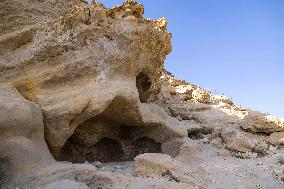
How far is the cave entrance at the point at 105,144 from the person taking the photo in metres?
9.16

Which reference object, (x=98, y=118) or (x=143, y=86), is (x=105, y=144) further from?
(x=143, y=86)

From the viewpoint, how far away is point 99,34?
9164 mm

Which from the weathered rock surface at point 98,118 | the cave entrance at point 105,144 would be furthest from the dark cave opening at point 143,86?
the cave entrance at point 105,144

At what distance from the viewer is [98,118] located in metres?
9.38

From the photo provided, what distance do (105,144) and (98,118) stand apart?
33.9 inches

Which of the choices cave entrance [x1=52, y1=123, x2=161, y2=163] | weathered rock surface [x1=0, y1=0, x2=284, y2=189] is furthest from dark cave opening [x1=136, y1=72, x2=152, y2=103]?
cave entrance [x1=52, y1=123, x2=161, y2=163]

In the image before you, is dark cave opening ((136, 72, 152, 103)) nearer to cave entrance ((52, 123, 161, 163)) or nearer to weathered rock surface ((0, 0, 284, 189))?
weathered rock surface ((0, 0, 284, 189))


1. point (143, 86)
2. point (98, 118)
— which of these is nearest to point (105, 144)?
point (98, 118)

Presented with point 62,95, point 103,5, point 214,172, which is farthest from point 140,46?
point 214,172

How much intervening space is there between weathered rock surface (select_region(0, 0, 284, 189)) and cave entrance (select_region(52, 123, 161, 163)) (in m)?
0.03

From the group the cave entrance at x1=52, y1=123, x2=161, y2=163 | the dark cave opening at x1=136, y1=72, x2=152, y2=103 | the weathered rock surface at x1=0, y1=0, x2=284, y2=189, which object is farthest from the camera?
the dark cave opening at x1=136, y1=72, x2=152, y2=103

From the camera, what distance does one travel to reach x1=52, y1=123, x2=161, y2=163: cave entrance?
916cm

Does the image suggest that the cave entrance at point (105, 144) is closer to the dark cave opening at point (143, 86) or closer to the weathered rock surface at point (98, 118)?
the weathered rock surface at point (98, 118)

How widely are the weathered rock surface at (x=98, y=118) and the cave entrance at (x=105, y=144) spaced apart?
27 millimetres
